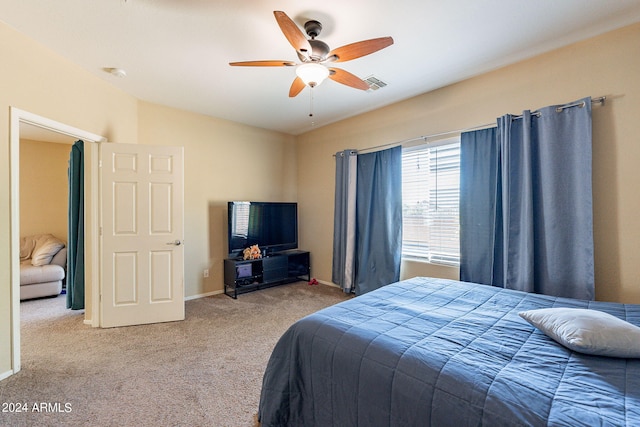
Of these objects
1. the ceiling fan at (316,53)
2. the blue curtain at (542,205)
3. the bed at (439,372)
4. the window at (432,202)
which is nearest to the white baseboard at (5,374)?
the bed at (439,372)

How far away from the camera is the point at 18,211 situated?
2.17 meters

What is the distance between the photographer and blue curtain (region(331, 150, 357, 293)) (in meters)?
4.04

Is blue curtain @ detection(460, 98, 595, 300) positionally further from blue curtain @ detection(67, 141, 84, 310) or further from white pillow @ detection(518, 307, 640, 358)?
blue curtain @ detection(67, 141, 84, 310)

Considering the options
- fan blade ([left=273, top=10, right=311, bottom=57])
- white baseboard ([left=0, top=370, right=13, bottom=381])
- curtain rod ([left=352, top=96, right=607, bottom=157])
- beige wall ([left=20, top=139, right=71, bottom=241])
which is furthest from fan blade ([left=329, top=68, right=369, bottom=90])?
beige wall ([left=20, top=139, right=71, bottom=241])

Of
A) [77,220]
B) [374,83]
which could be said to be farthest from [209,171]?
[374,83]

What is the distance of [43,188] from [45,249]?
1.27 m

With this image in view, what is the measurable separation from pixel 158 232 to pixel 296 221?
2166 millimetres

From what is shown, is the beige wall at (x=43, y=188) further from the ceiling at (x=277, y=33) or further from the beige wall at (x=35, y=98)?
the ceiling at (x=277, y=33)

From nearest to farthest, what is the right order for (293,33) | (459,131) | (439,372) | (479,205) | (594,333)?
(439,372) < (594,333) < (293,33) < (479,205) < (459,131)

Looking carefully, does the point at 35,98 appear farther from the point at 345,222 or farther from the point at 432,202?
the point at 432,202

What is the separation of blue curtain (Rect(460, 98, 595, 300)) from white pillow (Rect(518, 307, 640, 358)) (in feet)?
3.94

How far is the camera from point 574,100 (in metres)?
2.34

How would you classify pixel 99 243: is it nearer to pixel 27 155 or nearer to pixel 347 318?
pixel 347 318

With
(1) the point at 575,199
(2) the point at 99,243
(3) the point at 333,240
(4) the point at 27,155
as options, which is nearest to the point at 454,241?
(1) the point at 575,199
